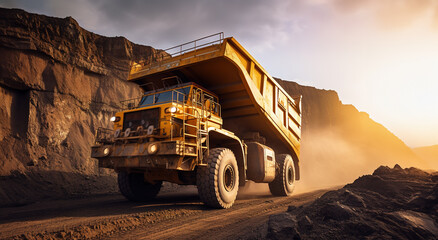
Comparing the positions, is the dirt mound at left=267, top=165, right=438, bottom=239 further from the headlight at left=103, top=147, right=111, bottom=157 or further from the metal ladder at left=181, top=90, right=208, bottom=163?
the headlight at left=103, top=147, right=111, bottom=157

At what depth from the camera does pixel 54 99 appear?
41.7 ft

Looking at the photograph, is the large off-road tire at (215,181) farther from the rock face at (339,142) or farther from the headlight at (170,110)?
the rock face at (339,142)

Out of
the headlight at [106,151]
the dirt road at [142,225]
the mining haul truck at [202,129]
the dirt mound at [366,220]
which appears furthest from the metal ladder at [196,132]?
the dirt mound at [366,220]

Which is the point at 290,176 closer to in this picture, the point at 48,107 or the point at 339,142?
the point at 48,107

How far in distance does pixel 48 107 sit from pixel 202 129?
979 cm

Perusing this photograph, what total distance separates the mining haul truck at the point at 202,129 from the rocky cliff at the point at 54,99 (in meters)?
4.71

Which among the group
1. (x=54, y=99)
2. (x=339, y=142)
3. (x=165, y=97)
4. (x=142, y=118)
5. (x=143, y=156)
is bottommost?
(x=143, y=156)

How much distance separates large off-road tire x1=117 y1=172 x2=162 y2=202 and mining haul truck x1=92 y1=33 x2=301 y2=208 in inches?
1.1

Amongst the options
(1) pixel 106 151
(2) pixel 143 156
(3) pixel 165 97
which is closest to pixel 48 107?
(1) pixel 106 151

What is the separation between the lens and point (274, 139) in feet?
34.1

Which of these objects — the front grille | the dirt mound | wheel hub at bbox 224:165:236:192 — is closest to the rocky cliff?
the front grille

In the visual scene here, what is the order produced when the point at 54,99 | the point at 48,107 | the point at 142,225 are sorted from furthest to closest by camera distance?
the point at 54,99 < the point at 48,107 < the point at 142,225

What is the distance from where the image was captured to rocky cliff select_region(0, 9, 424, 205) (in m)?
10.1

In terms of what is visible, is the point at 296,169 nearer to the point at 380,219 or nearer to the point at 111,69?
the point at 380,219
